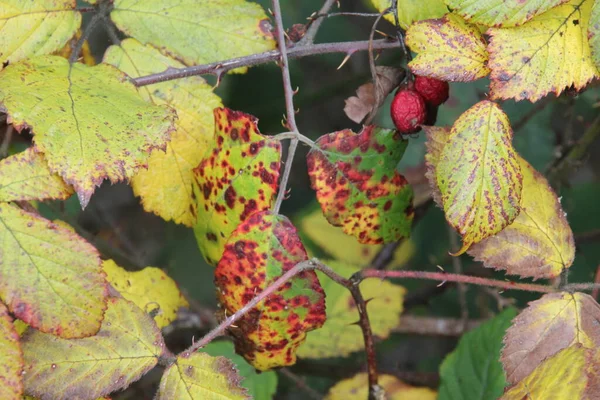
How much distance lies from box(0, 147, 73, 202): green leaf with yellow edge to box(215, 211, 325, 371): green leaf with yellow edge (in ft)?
0.81

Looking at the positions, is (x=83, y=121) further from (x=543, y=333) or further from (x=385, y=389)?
(x=385, y=389)

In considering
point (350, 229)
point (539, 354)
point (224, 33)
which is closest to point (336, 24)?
point (224, 33)

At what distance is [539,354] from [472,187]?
0.85 ft

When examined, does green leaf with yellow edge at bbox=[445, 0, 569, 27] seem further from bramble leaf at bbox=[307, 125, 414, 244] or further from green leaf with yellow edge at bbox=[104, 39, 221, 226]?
green leaf with yellow edge at bbox=[104, 39, 221, 226]

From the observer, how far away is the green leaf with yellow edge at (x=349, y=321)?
4.64ft

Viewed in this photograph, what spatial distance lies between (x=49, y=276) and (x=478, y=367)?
81 centimetres

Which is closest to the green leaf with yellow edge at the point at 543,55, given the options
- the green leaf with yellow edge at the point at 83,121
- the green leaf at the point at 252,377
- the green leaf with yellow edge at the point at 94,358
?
the green leaf with yellow edge at the point at 83,121

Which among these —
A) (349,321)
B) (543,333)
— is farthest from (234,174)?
(349,321)

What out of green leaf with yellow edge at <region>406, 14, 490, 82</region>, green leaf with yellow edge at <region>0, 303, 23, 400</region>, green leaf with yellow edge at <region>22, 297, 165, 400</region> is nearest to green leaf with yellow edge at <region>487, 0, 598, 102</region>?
green leaf with yellow edge at <region>406, 14, 490, 82</region>

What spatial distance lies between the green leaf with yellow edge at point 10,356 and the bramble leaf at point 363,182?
1.45 ft

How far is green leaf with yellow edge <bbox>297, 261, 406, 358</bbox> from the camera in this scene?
141cm

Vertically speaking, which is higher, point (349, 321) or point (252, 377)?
point (349, 321)

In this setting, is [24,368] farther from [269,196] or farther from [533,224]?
[533,224]

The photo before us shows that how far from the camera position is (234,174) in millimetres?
970
